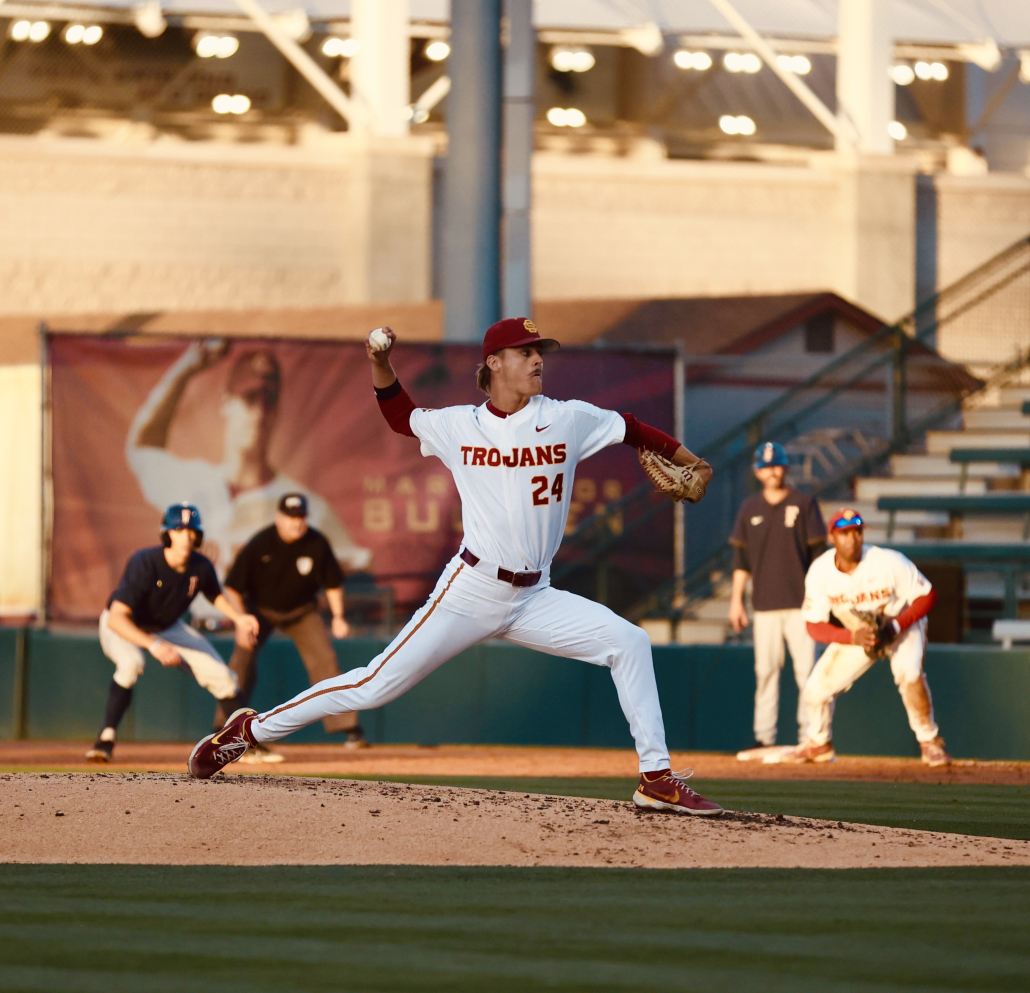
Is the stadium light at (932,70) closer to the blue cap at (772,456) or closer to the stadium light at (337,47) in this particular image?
the stadium light at (337,47)

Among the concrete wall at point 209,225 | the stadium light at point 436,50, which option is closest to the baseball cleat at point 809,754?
the concrete wall at point 209,225

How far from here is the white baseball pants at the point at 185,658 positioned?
977 centimetres

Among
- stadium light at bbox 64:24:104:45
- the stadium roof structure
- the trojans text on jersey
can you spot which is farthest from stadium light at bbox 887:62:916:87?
the trojans text on jersey

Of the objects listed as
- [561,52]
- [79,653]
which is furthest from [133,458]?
[561,52]

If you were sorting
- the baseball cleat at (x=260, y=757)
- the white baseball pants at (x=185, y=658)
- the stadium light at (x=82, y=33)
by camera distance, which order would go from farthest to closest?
the stadium light at (x=82, y=33)
the baseball cleat at (x=260, y=757)
the white baseball pants at (x=185, y=658)

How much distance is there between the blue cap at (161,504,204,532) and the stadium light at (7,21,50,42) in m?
18.7

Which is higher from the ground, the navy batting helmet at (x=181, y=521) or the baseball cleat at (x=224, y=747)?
the navy batting helmet at (x=181, y=521)

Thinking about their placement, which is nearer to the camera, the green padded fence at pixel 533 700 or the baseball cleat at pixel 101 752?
the baseball cleat at pixel 101 752

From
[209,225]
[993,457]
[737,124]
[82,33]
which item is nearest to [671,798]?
[993,457]

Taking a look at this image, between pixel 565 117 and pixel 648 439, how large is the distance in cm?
2315

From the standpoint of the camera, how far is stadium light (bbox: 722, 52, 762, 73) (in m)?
28.1

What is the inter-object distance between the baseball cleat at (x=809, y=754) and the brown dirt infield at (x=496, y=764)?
0.21 feet

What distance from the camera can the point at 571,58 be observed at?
28047 mm

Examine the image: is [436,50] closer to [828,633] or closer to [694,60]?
[694,60]
